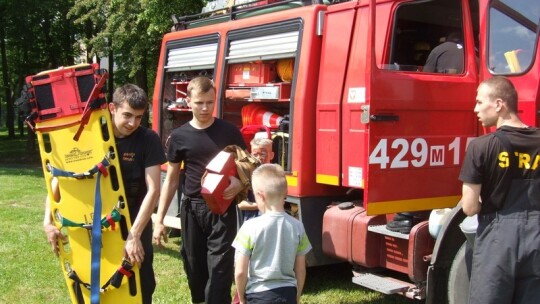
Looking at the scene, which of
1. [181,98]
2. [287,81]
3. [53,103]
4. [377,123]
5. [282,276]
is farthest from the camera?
[181,98]

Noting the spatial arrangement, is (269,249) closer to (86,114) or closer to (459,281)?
(86,114)

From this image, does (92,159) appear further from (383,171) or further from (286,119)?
(286,119)

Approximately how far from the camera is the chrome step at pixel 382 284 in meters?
4.29

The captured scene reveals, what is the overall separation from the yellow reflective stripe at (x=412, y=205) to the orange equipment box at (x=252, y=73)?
1.98 meters

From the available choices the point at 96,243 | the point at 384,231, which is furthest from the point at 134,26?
the point at 96,243

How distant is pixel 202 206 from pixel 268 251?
3.43 ft

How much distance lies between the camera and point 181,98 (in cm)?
705

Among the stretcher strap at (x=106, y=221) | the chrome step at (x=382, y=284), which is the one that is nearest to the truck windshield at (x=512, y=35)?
the chrome step at (x=382, y=284)

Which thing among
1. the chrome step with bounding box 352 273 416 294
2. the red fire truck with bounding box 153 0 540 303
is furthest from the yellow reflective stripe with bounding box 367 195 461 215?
the chrome step with bounding box 352 273 416 294

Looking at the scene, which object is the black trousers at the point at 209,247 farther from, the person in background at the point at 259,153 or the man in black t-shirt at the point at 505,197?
the man in black t-shirt at the point at 505,197

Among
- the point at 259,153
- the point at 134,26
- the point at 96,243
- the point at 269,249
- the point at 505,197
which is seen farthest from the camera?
the point at 134,26

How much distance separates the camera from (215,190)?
143 inches

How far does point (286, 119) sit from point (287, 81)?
349mm

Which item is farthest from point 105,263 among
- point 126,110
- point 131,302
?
point 126,110
